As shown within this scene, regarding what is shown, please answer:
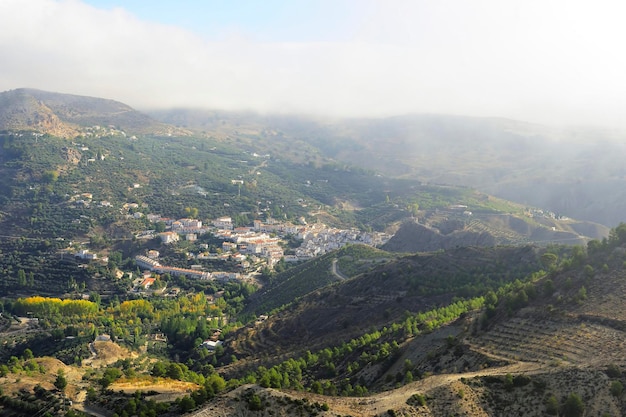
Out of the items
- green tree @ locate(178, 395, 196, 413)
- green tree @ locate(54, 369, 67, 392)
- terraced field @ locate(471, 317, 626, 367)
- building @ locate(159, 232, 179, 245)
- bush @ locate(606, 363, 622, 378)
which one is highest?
bush @ locate(606, 363, 622, 378)

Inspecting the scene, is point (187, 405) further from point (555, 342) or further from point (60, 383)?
point (555, 342)

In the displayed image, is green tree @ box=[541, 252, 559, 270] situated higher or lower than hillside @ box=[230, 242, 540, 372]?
higher

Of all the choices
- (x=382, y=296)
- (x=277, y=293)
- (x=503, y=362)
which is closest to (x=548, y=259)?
(x=382, y=296)

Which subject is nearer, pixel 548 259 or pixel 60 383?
pixel 60 383

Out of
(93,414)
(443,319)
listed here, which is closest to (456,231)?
(443,319)

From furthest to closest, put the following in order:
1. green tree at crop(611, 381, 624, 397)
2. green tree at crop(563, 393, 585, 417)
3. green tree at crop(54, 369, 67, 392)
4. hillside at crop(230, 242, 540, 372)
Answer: hillside at crop(230, 242, 540, 372), green tree at crop(54, 369, 67, 392), green tree at crop(611, 381, 624, 397), green tree at crop(563, 393, 585, 417)

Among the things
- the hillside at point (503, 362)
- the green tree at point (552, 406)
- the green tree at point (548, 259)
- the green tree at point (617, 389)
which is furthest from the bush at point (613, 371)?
the green tree at point (548, 259)

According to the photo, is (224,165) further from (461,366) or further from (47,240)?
(461,366)

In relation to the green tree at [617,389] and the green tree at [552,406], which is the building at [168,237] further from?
the green tree at [617,389]

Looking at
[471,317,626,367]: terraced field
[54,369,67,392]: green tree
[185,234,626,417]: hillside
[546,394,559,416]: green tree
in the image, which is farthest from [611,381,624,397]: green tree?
[54,369,67,392]: green tree

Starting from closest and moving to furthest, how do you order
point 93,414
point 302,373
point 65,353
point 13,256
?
1. point 93,414
2. point 302,373
3. point 65,353
4. point 13,256

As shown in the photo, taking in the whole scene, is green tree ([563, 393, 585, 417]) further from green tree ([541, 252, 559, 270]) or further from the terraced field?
green tree ([541, 252, 559, 270])
